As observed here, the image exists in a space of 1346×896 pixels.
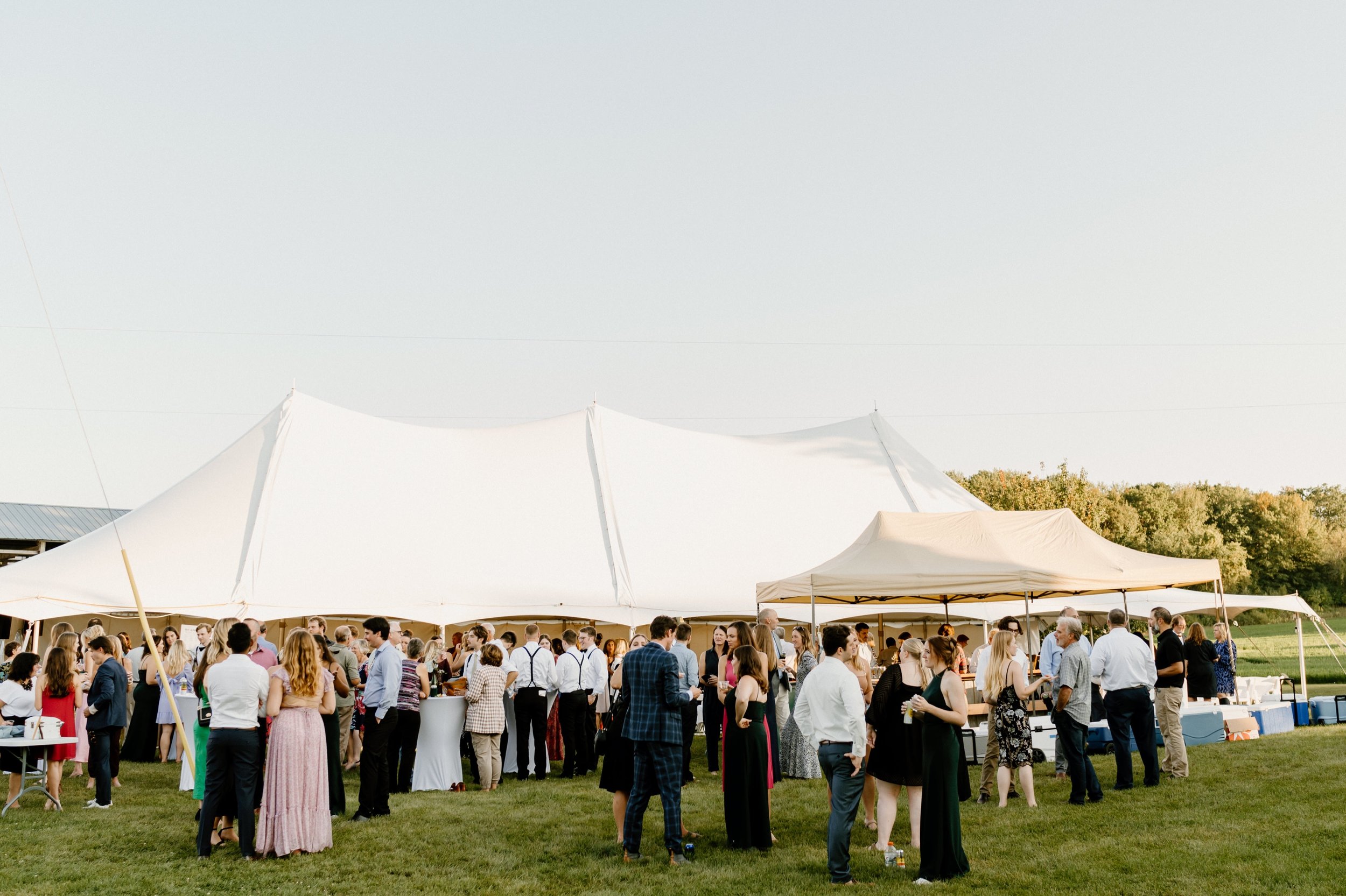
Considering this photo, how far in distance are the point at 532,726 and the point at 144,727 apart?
514cm

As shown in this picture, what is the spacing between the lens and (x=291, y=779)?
6.89 meters

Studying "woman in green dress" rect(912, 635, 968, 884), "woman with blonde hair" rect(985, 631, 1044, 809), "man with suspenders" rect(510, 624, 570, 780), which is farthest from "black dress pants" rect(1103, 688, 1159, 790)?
"man with suspenders" rect(510, 624, 570, 780)

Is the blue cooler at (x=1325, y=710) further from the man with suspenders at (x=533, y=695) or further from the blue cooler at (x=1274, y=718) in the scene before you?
the man with suspenders at (x=533, y=695)

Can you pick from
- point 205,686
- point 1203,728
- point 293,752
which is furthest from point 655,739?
point 1203,728

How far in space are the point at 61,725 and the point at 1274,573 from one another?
2285 inches

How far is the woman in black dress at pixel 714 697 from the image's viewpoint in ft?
32.6

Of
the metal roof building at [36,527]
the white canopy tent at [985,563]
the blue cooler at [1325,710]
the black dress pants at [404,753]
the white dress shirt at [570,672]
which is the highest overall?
the metal roof building at [36,527]

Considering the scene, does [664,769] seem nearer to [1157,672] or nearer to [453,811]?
[453,811]

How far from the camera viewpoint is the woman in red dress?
8.94 meters

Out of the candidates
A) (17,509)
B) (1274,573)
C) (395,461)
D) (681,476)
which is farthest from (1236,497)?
(17,509)

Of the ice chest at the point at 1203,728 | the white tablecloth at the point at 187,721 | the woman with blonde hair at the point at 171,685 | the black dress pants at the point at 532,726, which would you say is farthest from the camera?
the ice chest at the point at 1203,728

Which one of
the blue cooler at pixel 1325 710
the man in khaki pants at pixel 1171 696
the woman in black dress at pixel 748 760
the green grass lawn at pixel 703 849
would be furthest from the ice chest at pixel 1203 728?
the woman in black dress at pixel 748 760

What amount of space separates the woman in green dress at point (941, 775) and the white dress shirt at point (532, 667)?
573 centimetres

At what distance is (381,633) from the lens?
28.3 feet
